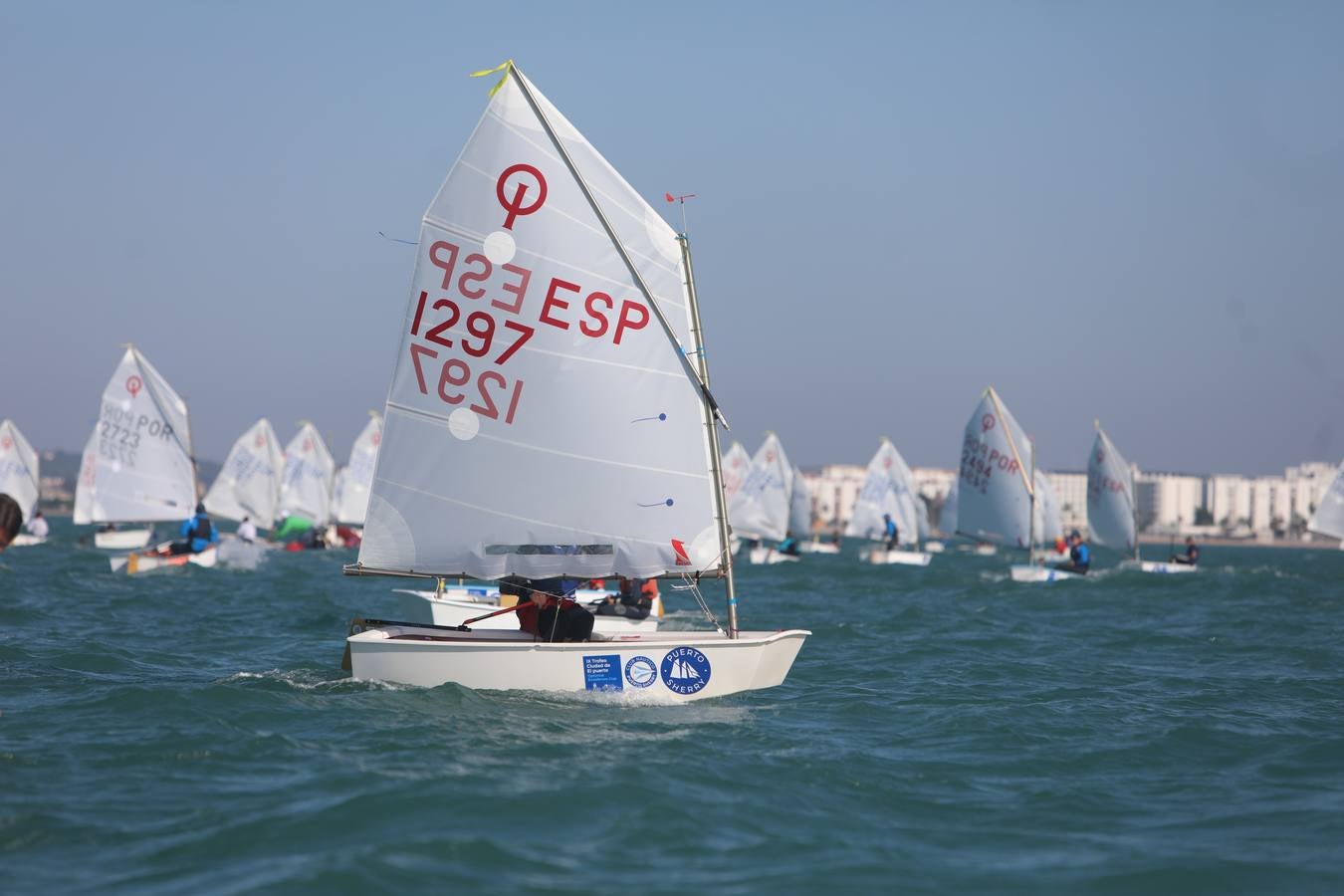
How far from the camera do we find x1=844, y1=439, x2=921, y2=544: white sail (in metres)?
70.8

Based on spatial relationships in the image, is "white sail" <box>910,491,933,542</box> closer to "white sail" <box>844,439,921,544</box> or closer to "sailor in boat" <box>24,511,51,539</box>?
"white sail" <box>844,439,921,544</box>

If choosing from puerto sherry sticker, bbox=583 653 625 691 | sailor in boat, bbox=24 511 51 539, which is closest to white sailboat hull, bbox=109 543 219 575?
puerto sherry sticker, bbox=583 653 625 691

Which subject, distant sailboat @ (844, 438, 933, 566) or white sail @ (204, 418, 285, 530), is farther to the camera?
distant sailboat @ (844, 438, 933, 566)

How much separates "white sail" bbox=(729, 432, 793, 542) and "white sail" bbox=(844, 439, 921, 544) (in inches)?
223

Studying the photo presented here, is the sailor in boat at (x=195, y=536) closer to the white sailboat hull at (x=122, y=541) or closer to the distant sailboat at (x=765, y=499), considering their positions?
the white sailboat hull at (x=122, y=541)

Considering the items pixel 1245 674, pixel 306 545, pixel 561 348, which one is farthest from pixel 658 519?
pixel 306 545

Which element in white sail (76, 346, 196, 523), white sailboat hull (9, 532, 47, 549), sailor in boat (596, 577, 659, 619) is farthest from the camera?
white sailboat hull (9, 532, 47, 549)

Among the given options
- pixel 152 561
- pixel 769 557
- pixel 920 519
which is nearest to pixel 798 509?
pixel 769 557

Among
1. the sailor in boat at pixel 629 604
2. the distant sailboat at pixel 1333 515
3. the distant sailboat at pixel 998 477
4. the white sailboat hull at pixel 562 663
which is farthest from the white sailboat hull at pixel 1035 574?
the white sailboat hull at pixel 562 663

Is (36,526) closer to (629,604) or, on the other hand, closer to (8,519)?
(629,604)

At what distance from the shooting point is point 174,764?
1068cm

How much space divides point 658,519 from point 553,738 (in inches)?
141

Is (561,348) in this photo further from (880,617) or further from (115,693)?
(880,617)

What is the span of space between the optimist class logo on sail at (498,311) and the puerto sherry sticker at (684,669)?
3305 mm
